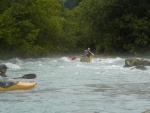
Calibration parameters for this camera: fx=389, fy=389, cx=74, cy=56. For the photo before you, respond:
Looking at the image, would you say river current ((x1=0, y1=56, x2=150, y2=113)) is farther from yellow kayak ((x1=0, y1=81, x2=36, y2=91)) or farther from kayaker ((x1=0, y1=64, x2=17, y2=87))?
kayaker ((x1=0, y1=64, x2=17, y2=87))

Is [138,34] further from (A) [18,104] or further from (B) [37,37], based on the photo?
(A) [18,104]

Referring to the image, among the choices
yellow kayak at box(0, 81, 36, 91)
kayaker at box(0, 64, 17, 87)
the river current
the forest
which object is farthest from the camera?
the forest

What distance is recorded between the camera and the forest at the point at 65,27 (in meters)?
38.9

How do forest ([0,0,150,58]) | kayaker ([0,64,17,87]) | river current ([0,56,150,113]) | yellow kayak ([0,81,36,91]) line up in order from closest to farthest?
river current ([0,56,150,113])
kayaker ([0,64,17,87])
yellow kayak ([0,81,36,91])
forest ([0,0,150,58])

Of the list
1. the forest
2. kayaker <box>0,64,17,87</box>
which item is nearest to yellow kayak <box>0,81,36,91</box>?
kayaker <box>0,64,17,87</box>

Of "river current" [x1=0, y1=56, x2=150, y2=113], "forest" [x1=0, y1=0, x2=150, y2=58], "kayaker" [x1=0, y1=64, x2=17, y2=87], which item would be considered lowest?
"river current" [x1=0, y1=56, x2=150, y2=113]

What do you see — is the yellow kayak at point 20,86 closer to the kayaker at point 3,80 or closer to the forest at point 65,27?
the kayaker at point 3,80

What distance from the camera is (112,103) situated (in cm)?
1240

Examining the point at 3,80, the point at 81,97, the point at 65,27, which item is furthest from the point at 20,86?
the point at 65,27

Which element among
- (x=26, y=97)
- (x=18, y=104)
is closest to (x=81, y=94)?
(x=26, y=97)

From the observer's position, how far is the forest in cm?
3891

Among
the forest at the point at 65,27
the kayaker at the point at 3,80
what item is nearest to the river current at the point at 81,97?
the kayaker at the point at 3,80

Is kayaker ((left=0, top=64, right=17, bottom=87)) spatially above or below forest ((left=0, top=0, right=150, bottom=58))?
below

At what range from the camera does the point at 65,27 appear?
53.6m
